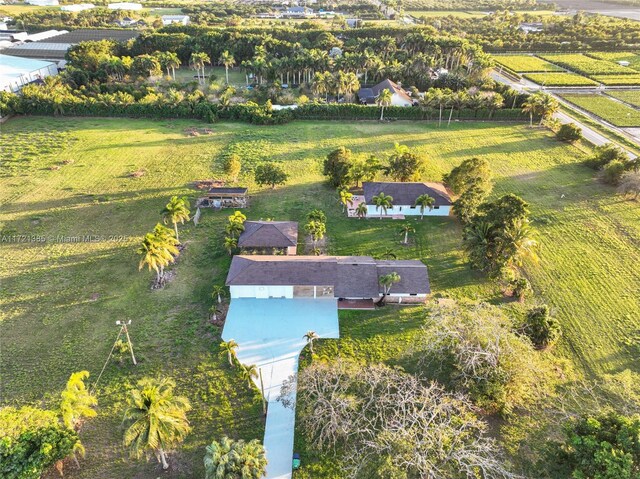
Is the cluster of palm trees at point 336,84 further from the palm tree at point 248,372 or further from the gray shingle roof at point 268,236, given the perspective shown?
the palm tree at point 248,372

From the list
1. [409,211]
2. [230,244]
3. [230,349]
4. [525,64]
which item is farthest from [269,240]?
[525,64]

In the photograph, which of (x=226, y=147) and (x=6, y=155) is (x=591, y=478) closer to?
(x=226, y=147)

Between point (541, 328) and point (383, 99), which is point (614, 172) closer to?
point (541, 328)

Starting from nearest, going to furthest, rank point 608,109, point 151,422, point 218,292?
point 151,422 < point 218,292 < point 608,109

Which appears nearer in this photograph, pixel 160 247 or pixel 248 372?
pixel 248 372

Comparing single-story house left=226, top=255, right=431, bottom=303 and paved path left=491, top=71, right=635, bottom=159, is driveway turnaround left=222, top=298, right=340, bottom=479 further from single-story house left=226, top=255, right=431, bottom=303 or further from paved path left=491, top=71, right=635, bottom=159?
paved path left=491, top=71, right=635, bottom=159

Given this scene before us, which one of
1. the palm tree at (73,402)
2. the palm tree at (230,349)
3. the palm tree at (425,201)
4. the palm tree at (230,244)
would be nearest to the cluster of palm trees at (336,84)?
the palm tree at (425,201)

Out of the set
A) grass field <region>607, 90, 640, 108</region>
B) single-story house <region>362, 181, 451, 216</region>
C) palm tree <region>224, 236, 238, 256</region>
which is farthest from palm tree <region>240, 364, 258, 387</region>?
grass field <region>607, 90, 640, 108</region>

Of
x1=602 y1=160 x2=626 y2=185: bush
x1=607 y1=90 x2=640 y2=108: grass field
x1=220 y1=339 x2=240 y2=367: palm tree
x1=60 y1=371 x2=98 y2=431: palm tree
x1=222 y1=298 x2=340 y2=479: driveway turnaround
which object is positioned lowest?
x1=222 y1=298 x2=340 y2=479: driveway turnaround

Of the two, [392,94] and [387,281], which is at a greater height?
[392,94]
